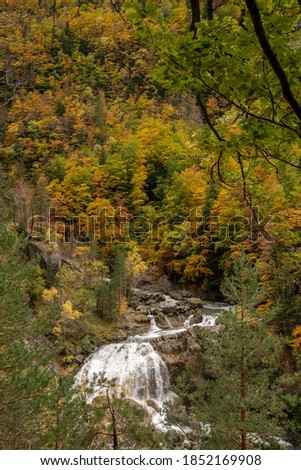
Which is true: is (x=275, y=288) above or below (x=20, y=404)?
above

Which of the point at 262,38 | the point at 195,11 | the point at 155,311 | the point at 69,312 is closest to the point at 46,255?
the point at 69,312

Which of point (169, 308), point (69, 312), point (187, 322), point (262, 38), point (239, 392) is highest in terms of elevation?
point (262, 38)

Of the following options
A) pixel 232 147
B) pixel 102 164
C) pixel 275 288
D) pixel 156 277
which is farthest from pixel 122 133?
pixel 232 147

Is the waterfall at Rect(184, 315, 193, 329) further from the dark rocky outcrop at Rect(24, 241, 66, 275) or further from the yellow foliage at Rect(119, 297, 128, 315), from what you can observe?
the dark rocky outcrop at Rect(24, 241, 66, 275)

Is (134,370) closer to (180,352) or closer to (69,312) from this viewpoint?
(180,352)

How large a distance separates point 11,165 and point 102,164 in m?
11.7

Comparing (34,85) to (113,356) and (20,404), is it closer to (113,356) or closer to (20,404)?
(113,356)

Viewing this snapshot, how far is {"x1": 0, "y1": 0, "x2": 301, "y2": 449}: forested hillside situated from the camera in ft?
6.26

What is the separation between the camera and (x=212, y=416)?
20.0ft

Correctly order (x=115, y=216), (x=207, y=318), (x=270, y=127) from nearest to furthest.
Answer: (x=270, y=127) < (x=207, y=318) < (x=115, y=216)

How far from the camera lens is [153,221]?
3094cm

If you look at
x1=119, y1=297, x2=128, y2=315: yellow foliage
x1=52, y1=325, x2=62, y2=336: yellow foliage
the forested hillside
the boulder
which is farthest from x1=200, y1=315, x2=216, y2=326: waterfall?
x1=52, y1=325, x2=62, y2=336: yellow foliage

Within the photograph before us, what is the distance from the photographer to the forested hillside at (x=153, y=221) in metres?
1.91

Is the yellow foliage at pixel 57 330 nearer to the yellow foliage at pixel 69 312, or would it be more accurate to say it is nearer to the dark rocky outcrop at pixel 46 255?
the yellow foliage at pixel 69 312
